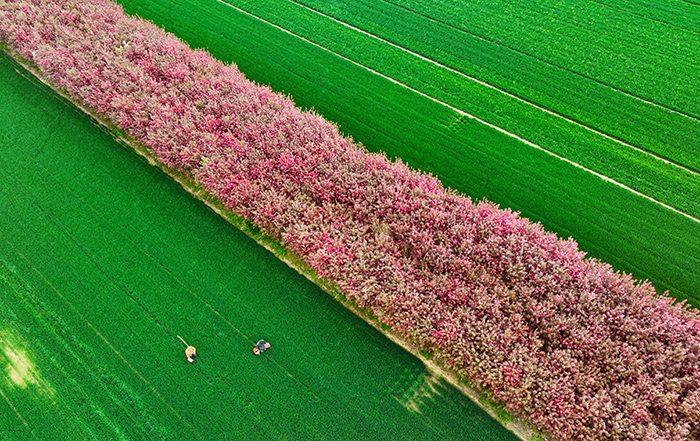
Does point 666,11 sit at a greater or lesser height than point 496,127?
greater

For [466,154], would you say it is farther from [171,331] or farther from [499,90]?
[171,331]

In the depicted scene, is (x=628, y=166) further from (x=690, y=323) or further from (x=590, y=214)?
(x=690, y=323)

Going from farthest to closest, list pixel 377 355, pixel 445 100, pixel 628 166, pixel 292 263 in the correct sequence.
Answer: pixel 445 100, pixel 628 166, pixel 292 263, pixel 377 355

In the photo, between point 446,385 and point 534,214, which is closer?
point 446,385

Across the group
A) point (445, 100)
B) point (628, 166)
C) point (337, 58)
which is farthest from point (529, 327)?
point (337, 58)

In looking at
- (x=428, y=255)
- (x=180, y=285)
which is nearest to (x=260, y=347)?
(x=180, y=285)
